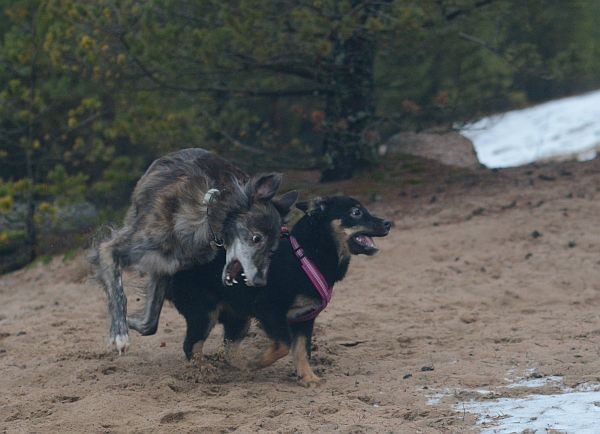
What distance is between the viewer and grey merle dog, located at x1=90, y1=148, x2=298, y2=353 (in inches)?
247

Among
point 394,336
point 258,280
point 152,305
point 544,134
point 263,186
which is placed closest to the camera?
point 258,280

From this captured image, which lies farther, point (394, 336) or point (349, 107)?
point (349, 107)

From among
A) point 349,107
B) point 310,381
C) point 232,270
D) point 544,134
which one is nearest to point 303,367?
point 310,381

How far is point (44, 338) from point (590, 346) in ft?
14.7

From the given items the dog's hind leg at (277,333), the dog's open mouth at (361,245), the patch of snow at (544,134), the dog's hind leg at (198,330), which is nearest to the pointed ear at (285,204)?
the dog's open mouth at (361,245)

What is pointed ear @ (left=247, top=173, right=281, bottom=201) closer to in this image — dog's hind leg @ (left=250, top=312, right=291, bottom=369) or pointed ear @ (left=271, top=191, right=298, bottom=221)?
pointed ear @ (left=271, top=191, right=298, bottom=221)

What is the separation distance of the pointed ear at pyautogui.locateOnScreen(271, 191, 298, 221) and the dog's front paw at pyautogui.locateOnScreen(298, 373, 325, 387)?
1106mm

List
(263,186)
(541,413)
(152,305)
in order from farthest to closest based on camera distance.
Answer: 1. (152,305)
2. (263,186)
3. (541,413)

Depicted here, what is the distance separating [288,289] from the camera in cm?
659

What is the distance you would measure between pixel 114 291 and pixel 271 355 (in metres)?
1.19

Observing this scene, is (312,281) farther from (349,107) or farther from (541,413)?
(349,107)

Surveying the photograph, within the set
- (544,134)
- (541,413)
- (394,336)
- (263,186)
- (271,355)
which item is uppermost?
(263,186)

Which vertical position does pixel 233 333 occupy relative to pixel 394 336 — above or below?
above

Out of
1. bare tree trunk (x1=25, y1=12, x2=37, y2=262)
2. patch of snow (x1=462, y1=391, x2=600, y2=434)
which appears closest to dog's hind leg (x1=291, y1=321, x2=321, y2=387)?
patch of snow (x1=462, y1=391, x2=600, y2=434)
